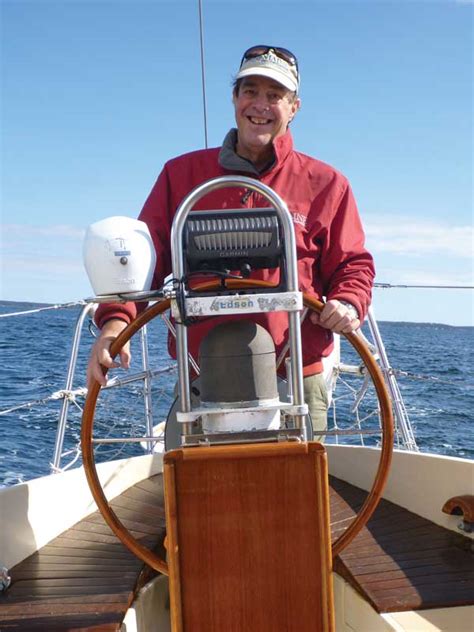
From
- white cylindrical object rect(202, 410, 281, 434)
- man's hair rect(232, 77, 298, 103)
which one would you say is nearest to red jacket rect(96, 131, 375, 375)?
man's hair rect(232, 77, 298, 103)

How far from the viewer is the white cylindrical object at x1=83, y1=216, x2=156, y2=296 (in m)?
1.32

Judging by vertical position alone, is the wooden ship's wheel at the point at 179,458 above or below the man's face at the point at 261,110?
below

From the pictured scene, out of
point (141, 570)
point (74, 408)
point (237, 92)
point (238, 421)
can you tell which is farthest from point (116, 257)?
point (74, 408)

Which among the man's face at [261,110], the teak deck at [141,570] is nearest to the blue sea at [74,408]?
the teak deck at [141,570]

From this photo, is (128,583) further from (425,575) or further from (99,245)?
(99,245)

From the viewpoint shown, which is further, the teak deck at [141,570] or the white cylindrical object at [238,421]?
the teak deck at [141,570]

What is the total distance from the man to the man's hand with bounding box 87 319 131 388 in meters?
0.36

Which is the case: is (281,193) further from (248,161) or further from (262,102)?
(262,102)

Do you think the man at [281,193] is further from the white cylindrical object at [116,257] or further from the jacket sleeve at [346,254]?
the white cylindrical object at [116,257]

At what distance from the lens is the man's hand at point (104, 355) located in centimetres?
143

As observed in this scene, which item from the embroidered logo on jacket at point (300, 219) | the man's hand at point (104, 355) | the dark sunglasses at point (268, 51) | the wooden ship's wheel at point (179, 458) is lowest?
the wooden ship's wheel at point (179, 458)

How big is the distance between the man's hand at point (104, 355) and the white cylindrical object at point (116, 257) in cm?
15

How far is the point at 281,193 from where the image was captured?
6.31 ft

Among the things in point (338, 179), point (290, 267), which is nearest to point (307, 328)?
point (338, 179)
